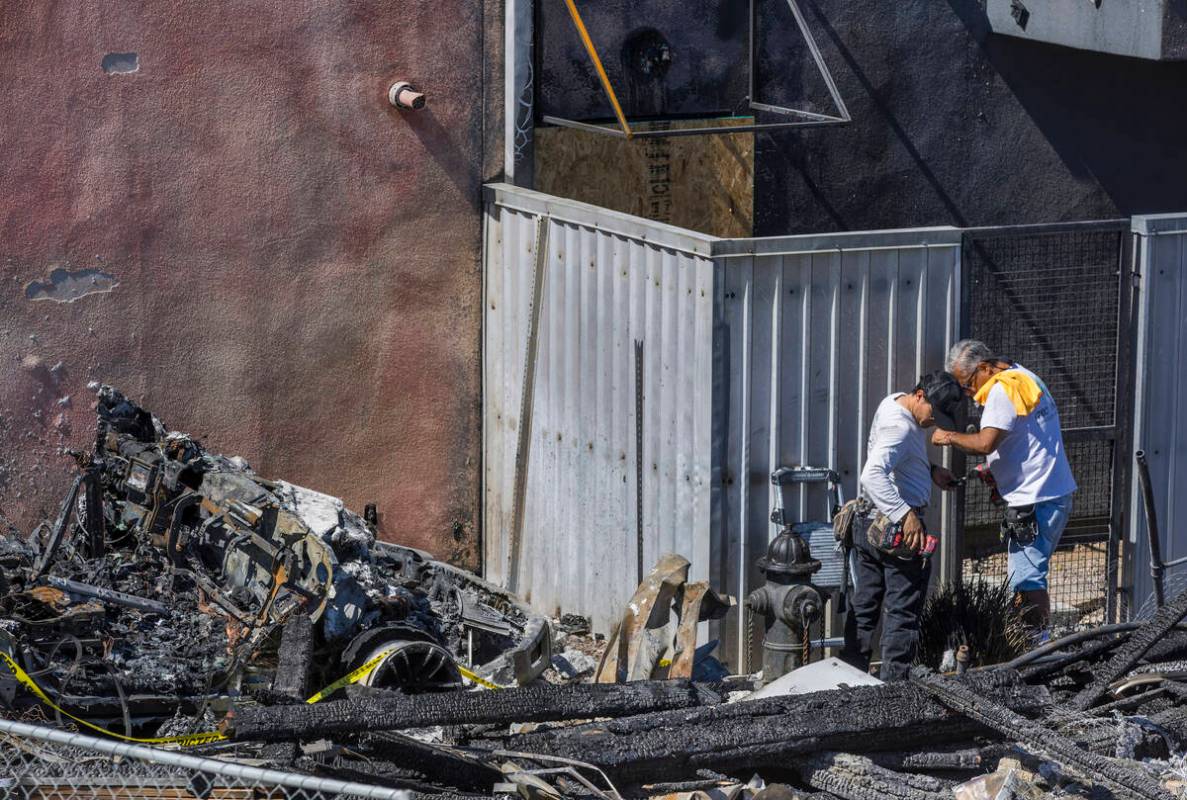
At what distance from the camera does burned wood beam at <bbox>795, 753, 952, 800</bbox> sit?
6504 mm

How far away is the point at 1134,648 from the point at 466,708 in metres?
3.33

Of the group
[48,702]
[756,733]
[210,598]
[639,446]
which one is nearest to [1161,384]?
[639,446]

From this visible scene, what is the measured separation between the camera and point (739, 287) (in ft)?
28.2

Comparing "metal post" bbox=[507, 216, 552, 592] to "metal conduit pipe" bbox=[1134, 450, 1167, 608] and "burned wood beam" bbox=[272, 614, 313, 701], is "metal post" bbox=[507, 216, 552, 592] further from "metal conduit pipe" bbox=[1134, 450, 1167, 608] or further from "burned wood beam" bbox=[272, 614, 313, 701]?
"metal conduit pipe" bbox=[1134, 450, 1167, 608]

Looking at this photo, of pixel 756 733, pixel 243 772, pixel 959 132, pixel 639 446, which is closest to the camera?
pixel 243 772

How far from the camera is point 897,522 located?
8141 millimetres

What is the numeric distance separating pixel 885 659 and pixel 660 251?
8.71 ft

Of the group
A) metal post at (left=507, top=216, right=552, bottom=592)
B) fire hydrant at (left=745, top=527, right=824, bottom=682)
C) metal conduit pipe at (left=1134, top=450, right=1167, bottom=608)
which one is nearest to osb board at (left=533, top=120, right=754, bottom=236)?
metal post at (left=507, top=216, right=552, bottom=592)

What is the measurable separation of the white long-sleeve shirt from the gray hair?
393mm

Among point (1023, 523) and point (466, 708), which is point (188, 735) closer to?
point (466, 708)

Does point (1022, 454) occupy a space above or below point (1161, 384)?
below

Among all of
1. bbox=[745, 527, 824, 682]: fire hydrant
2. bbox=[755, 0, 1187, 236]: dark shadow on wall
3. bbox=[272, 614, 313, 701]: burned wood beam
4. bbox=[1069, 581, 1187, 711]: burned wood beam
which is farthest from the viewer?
bbox=[755, 0, 1187, 236]: dark shadow on wall

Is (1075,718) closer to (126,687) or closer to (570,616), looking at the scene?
(570,616)

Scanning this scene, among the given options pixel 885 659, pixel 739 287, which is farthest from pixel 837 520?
pixel 739 287
